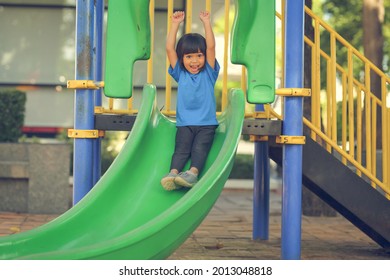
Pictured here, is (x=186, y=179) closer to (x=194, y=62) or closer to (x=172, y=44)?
(x=194, y=62)

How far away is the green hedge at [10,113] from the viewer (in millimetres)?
8719

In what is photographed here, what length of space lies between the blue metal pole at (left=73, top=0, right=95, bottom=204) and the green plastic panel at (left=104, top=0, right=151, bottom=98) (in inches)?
6.4

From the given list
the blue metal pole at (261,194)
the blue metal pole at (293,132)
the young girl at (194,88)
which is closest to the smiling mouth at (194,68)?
the young girl at (194,88)

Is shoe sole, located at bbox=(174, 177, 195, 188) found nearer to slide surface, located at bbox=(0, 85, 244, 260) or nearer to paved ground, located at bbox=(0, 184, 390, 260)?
slide surface, located at bbox=(0, 85, 244, 260)

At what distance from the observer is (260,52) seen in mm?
5199

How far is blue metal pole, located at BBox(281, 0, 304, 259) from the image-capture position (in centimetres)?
518

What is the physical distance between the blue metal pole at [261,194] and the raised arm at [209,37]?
1.54 metres

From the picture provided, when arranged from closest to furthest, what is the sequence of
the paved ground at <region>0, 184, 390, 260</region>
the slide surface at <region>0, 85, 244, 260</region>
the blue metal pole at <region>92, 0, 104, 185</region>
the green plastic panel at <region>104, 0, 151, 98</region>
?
the slide surface at <region>0, 85, 244, 260</region>
the green plastic panel at <region>104, 0, 151, 98</region>
the blue metal pole at <region>92, 0, 104, 185</region>
the paved ground at <region>0, 184, 390, 260</region>

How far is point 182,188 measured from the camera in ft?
16.0

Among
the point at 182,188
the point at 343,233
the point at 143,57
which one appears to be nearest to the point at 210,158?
the point at 182,188

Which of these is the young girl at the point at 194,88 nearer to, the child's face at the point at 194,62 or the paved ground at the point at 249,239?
the child's face at the point at 194,62

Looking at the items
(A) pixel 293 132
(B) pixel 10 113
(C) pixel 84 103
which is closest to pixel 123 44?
(C) pixel 84 103

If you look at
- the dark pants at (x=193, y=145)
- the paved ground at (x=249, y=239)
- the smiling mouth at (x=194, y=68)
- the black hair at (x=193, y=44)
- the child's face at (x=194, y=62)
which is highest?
the black hair at (x=193, y=44)

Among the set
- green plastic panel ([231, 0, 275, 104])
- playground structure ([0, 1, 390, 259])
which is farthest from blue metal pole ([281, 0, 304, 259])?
green plastic panel ([231, 0, 275, 104])
